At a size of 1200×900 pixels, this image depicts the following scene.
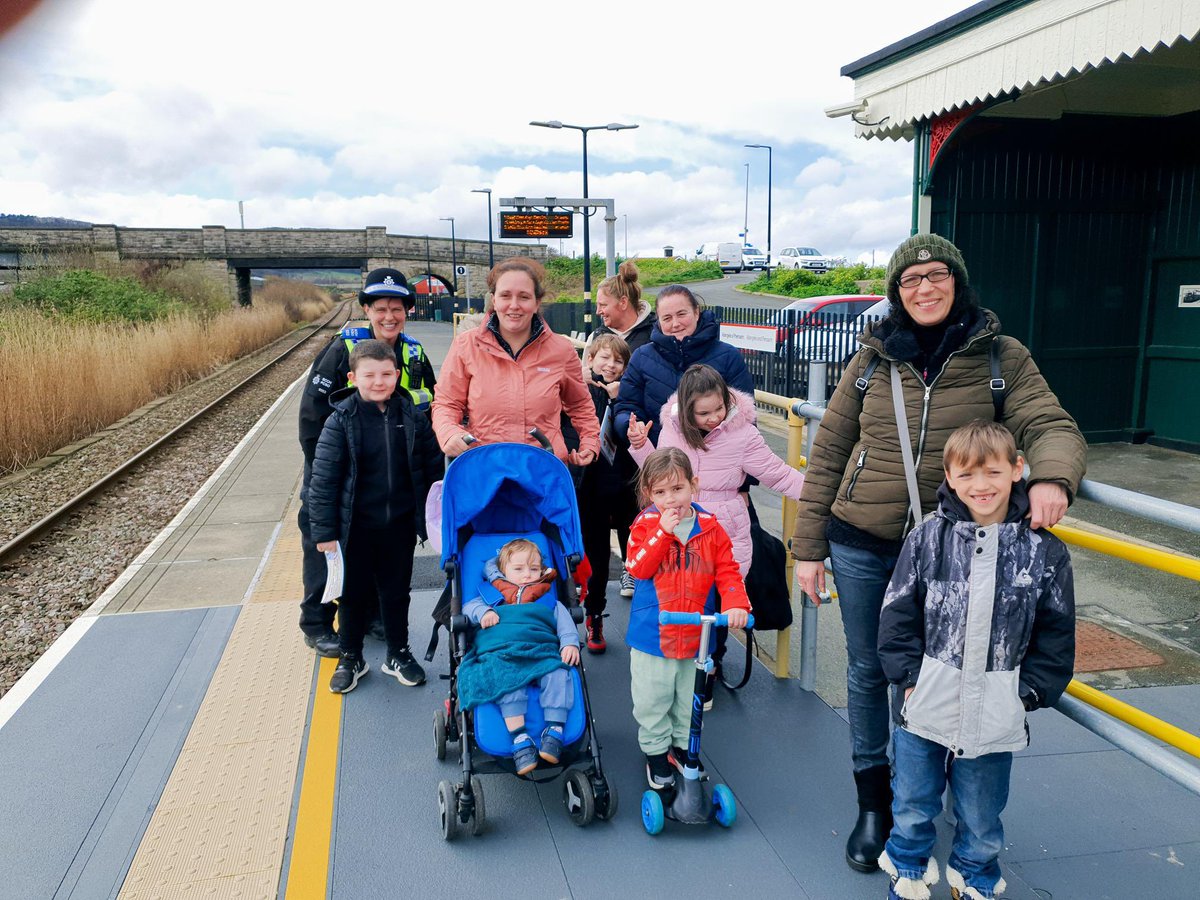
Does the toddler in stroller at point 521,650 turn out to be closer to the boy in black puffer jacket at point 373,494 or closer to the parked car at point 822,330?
the boy in black puffer jacket at point 373,494

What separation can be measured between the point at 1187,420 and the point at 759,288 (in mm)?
33938

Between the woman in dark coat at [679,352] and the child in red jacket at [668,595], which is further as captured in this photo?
the woman in dark coat at [679,352]

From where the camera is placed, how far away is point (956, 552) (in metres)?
2.30

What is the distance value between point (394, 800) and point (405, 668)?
1029 millimetres

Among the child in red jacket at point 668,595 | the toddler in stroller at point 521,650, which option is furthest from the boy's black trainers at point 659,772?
the toddler in stroller at point 521,650

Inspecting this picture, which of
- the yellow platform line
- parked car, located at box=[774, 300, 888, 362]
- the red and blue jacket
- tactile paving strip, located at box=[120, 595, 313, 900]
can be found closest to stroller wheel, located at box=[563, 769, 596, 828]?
the red and blue jacket

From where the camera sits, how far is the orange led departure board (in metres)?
21.9

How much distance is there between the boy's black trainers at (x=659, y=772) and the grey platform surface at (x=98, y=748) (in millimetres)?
1762

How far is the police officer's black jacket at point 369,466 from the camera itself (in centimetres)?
388

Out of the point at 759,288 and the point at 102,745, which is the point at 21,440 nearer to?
the point at 102,745

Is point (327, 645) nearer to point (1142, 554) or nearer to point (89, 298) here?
point (1142, 554)

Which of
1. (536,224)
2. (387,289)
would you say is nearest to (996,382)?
(387,289)

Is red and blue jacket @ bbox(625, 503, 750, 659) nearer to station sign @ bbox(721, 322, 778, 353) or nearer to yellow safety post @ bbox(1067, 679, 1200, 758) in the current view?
yellow safety post @ bbox(1067, 679, 1200, 758)

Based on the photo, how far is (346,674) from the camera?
4125mm
